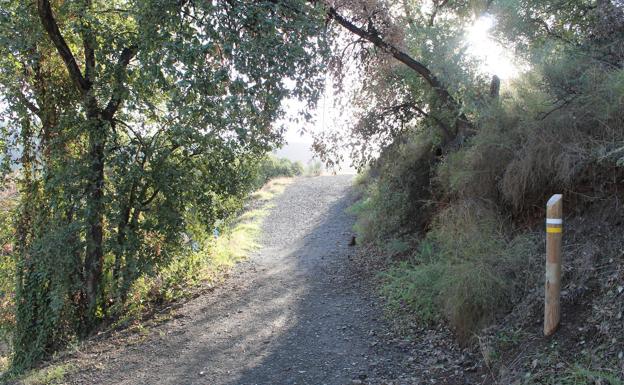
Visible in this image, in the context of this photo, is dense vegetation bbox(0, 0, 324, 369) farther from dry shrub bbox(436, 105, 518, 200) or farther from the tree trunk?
dry shrub bbox(436, 105, 518, 200)

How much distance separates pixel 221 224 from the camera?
32.2 ft

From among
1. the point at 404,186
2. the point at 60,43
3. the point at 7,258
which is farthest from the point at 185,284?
the point at 60,43

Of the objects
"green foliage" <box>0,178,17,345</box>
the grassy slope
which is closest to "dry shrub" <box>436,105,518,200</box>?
the grassy slope

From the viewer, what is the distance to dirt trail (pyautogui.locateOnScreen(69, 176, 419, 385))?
5629 mm

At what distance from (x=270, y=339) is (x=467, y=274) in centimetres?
292

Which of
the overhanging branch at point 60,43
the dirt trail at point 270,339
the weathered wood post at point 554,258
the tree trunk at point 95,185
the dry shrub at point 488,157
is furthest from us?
the overhanging branch at point 60,43

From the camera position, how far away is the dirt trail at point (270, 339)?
5629 millimetres

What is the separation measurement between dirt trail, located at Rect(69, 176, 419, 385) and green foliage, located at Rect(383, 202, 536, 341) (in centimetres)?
73

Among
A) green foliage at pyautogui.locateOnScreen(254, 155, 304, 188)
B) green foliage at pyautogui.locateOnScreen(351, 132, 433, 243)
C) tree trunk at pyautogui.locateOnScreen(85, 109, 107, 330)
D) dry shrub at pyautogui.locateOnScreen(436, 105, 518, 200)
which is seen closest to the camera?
dry shrub at pyautogui.locateOnScreen(436, 105, 518, 200)

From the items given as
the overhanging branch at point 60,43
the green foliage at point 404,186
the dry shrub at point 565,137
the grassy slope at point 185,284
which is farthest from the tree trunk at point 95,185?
the dry shrub at point 565,137

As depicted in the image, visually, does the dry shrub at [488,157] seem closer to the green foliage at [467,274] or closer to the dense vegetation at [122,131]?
the green foliage at [467,274]

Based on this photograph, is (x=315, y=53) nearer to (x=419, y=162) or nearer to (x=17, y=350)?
(x=419, y=162)

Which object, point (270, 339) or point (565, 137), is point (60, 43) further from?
point (565, 137)

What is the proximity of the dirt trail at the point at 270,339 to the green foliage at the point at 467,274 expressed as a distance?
0.73 m
